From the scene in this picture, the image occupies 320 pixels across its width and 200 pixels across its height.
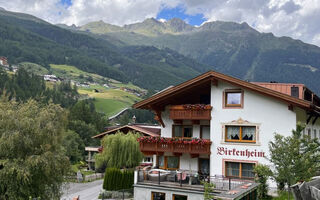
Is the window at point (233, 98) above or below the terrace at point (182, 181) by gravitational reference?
above

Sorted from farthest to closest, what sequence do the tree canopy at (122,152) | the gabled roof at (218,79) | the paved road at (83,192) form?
the tree canopy at (122,152) < the paved road at (83,192) < the gabled roof at (218,79)

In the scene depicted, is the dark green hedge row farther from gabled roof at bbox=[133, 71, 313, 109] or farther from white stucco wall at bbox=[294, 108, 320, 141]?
white stucco wall at bbox=[294, 108, 320, 141]

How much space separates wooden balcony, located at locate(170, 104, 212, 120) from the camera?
2522 cm

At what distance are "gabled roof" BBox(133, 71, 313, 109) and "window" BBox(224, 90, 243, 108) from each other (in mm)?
824

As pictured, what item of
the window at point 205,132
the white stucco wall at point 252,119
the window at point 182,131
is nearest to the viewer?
the white stucco wall at point 252,119

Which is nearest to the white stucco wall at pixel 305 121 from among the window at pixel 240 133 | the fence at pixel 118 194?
the window at pixel 240 133

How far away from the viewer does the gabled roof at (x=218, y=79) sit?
22016 mm

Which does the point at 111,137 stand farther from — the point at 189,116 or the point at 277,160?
the point at 277,160

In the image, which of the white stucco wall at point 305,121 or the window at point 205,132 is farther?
the window at point 205,132

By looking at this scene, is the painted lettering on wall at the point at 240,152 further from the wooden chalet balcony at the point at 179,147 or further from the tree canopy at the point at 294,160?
the tree canopy at the point at 294,160

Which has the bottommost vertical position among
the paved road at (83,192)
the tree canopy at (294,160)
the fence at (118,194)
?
the paved road at (83,192)

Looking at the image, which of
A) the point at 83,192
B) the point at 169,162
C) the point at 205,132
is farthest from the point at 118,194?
the point at 205,132

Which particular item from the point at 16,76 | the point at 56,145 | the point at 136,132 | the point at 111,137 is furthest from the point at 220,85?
the point at 16,76

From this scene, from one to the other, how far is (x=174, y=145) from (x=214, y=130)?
285 cm
